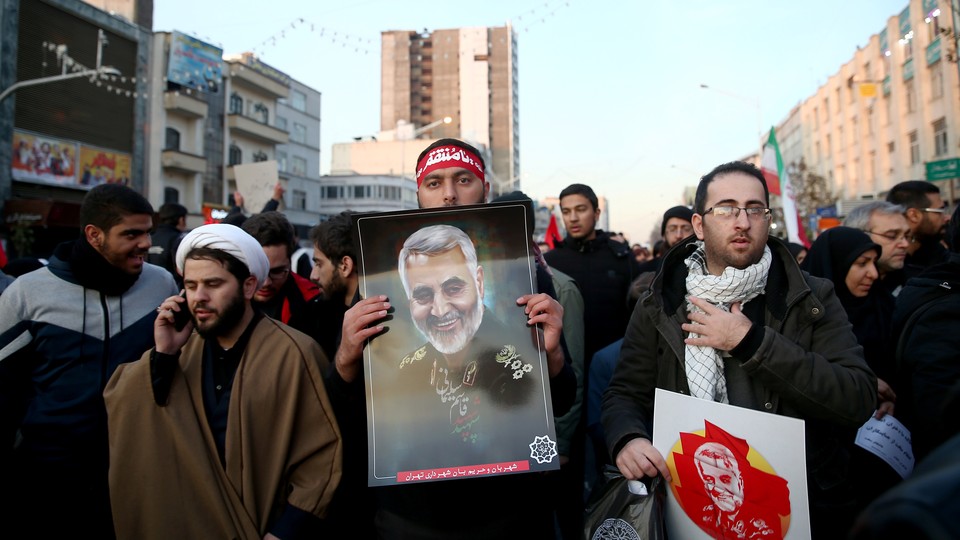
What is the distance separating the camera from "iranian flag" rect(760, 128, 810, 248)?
8.92 meters

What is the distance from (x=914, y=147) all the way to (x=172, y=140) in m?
40.9

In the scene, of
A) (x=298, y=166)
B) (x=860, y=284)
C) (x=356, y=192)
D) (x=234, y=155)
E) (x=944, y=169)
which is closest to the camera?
(x=860, y=284)

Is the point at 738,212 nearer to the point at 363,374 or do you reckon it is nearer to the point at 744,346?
the point at 744,346

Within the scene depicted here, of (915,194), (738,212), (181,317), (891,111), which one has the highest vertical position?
(891,111)

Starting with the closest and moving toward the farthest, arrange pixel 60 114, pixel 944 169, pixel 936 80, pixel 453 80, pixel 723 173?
pixel 723 173 < pixel 944 169 < pixel 60 114 < pixel 936 80 < pixel 453 80

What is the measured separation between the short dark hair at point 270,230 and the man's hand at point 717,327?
9.13 ft

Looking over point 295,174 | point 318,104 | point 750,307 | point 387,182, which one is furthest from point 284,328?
point 387,182

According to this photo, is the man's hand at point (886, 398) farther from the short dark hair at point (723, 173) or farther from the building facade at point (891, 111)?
the building facade at point (891, 111)

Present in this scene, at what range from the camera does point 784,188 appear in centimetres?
985

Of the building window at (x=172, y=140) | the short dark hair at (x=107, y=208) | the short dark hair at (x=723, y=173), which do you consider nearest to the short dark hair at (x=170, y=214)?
the short dark hair at (x=107, y=208)

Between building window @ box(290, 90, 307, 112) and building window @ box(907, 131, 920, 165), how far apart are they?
41.0 meters

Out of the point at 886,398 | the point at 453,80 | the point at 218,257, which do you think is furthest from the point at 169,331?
the point at 453,80

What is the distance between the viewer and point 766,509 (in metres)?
1.89

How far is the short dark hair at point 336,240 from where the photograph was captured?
12.2 feet
